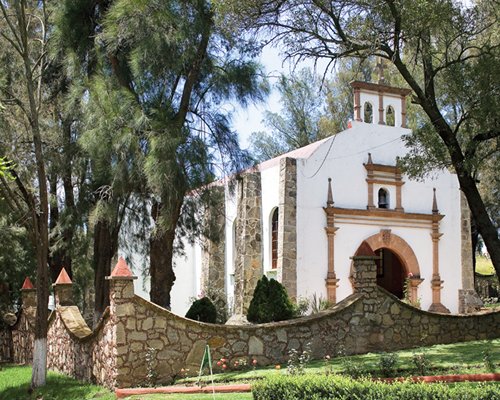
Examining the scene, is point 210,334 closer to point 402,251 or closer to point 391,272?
point 402,251

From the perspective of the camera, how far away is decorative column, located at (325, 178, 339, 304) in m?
20.1

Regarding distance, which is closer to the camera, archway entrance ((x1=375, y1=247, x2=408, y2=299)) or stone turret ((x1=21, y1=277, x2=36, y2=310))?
stone turret ((x1=21, y1=277, x2=36, y2=310))

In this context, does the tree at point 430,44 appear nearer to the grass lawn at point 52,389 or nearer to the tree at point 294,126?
the grass lawn at point 52,389

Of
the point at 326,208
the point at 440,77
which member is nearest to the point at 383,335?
the point at 440,77

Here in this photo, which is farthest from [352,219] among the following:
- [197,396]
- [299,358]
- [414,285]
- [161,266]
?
[197,396]

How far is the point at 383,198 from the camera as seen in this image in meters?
22.2

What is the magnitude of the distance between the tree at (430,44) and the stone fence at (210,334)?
8.42 ft

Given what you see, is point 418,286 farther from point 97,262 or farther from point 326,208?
point 97,262

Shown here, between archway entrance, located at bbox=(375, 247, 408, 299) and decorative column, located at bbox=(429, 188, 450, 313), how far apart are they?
128cm

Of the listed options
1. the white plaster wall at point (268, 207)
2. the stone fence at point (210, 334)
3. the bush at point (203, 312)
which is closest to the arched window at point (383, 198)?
the white plaster wall at point (268, 207)

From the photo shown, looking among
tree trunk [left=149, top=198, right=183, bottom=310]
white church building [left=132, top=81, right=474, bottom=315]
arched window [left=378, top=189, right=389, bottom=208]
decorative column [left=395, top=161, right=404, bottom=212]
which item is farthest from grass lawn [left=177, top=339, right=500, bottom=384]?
arched window [left=378, top=189, right=389, bottom=208]

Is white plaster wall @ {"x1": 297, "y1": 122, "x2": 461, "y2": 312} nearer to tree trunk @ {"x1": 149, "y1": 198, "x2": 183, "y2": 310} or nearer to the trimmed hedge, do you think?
tree trunk @ {"x1": 149, "y1": 198, "x2": 183, "y2": 310}

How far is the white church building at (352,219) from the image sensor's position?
65.6 feet

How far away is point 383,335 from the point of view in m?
13.8
